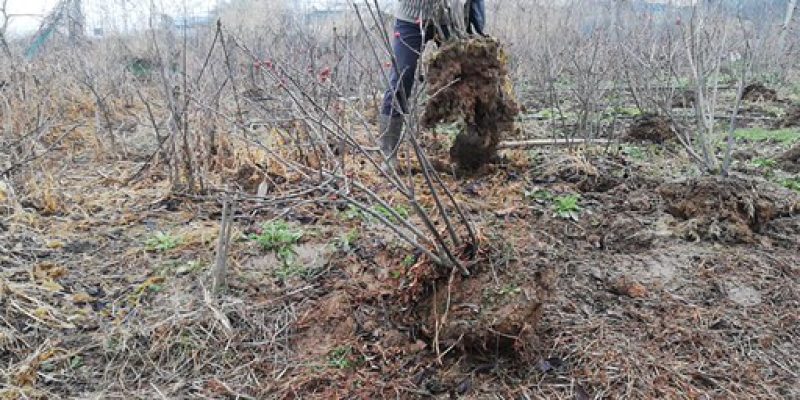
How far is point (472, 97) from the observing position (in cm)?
329

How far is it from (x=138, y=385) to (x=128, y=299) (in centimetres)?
49

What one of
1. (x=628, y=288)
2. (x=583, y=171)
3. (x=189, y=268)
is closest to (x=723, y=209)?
(x=628, y=288)

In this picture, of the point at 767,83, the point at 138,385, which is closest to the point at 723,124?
the point at 767,83

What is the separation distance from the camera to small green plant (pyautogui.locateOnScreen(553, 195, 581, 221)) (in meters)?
2.94

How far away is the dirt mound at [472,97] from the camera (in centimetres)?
315

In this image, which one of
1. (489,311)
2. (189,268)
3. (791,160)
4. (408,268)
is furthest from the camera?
(791,160)

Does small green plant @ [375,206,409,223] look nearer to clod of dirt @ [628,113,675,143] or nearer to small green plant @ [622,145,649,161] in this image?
small green plant @ [622,145,649,161]

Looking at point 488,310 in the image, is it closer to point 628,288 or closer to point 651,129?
point 628,288

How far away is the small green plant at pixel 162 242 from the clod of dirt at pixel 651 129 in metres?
3.58

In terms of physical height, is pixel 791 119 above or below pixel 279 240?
above

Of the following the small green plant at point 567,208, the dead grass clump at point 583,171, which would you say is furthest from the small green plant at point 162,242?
the dead grass clump at point 583,171

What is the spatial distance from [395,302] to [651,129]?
130 inches

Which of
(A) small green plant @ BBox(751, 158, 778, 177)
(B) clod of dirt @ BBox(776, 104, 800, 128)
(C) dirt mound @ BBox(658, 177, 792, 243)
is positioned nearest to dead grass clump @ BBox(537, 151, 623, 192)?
(C) dirt mound @ BBox(658, 177, 792, 243)

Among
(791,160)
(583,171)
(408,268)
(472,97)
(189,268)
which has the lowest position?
Answer: (189,268)
